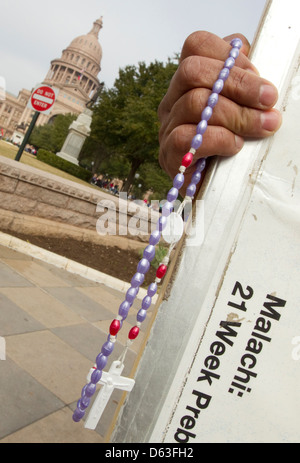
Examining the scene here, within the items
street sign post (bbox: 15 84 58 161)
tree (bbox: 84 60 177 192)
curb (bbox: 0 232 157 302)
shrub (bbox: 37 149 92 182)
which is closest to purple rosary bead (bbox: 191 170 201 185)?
curb (bbox: 0 232 157 302)

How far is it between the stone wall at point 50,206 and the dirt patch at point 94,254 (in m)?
0.16

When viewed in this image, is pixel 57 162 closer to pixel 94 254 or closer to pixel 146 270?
pixel 94 254

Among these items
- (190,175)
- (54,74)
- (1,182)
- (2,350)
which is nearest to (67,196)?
(1,182)

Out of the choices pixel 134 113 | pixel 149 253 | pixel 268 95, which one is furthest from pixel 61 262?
pixel 134 113

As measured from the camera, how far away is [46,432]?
6.15ft

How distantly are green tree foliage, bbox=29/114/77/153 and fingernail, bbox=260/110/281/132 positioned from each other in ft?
218

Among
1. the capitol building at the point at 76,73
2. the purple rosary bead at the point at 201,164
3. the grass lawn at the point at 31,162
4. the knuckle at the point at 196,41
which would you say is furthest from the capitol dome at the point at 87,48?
the purple rosary bead at the point at 201,164

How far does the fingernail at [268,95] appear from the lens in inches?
30.2

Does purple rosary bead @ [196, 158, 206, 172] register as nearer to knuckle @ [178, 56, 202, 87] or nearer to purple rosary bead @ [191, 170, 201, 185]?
purple rosary bead @ [191, 170, 201, 185]

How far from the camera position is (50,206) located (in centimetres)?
Result: 621

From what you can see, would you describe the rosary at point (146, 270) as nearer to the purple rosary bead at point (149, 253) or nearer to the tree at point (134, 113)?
the purple rosary bead at point (149, 253)

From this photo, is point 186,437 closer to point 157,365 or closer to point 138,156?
point 157,365

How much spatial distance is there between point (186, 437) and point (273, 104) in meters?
0.83

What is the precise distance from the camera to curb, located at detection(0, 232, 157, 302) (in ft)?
16.9
